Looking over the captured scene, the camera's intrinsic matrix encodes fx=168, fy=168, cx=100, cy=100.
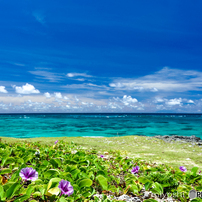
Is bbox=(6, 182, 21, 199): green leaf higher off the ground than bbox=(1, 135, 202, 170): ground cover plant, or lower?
higher

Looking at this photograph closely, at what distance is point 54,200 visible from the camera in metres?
2.00

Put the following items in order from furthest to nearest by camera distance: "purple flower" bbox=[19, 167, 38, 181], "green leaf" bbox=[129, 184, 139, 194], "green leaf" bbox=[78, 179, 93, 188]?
"green leaf" bbox=[129, 184, 139, 194] → "green leaf" bbox=[78, 179, 93, 188] → "purple flower" bbox=[19, 167, 38, 181]

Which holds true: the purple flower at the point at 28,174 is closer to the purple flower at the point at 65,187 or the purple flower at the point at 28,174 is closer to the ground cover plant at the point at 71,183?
the ground cover plant at the point at 71,183

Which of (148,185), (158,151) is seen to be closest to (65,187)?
(148,185)

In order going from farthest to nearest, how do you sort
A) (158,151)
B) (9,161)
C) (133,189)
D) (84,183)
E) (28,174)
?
(158,151) → (9,161) → (133,189) → (84,183) → (28,174)

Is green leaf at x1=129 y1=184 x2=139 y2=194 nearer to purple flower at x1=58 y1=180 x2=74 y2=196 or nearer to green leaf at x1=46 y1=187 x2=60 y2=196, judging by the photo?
purple flower at x1=58 y1=180 x2=74 y2=196

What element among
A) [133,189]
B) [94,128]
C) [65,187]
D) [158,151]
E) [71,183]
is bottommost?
[94,128]

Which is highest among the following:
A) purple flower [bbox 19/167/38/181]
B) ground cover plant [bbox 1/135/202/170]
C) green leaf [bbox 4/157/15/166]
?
purple flower [bbox 19/167/38/181]

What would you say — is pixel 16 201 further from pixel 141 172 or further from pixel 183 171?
pixel 183 171

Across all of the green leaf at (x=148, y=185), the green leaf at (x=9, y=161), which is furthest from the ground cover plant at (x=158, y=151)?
the green leaf at (x=9, y=161)

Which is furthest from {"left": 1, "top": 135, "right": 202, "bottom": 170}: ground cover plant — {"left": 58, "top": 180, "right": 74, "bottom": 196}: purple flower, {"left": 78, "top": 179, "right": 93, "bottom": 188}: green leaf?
{"left": 58, "top": 180, "right": 74, "bottom": 196}: purple flower

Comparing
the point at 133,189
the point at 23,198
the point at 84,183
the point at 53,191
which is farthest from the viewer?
the point at 133,189

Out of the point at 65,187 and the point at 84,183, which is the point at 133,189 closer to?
the point at 84,183

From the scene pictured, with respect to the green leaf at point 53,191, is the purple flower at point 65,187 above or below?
above
